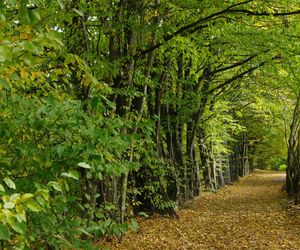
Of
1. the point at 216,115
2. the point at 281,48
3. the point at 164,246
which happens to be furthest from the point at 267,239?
the point at 216,115

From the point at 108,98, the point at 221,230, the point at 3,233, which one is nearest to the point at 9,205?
the point at 3,233

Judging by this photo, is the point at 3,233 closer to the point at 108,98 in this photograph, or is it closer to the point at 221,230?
the point at 108,98

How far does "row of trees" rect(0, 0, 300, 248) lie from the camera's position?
326 cm

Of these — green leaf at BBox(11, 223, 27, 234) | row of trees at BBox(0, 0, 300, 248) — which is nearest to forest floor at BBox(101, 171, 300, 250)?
row of trees at BBox(0, 0, 300, 248)

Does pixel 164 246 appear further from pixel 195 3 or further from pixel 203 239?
pixel 195 3

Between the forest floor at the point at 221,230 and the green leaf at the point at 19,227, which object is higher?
the green leaf at the point at 19,227

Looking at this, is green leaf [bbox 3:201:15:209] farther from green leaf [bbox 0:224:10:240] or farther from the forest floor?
the forest floor

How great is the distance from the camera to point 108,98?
30.4 ft

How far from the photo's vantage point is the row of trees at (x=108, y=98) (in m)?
3.26

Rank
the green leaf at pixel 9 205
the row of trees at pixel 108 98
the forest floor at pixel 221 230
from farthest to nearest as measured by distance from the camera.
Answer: the forest floor at pixel 221 230 → the row of trees at pixel 108 98 → the green leaf at pixel 9 205

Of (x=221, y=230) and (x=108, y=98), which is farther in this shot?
(x=221, y=230)

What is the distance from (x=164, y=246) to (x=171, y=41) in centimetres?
484

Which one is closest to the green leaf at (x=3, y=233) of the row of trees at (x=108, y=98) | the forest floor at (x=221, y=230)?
the row of trees at (x=108, y=98)

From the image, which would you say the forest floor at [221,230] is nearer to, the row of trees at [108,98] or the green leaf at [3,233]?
the row of trees at [108,98]
